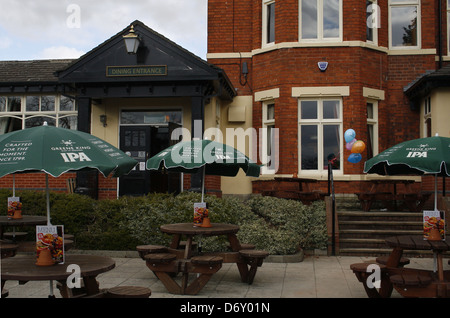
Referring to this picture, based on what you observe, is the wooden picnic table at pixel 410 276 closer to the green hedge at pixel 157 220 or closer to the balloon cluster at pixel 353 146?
the green hedge at pixel 157 220

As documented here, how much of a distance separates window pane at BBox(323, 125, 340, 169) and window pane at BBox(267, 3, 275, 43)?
10.0ft

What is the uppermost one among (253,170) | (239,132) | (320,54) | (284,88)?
(320,54)

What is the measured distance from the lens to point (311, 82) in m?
13.6

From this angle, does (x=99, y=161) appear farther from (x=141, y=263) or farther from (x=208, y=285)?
(x=141, y=263)

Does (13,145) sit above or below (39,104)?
below

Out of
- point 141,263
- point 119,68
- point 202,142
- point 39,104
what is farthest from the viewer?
point 39,104

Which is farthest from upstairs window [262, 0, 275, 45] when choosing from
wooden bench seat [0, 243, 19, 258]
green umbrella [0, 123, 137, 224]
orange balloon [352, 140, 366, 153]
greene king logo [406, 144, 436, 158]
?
green umbrella [0, 123, 137, 224]

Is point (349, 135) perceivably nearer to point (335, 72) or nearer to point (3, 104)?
point (335, 72)

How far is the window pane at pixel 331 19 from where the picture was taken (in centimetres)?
1384

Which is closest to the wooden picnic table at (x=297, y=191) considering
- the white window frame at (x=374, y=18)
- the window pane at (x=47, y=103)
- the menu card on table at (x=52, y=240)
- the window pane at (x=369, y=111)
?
the window pane at (x=369, y=111)

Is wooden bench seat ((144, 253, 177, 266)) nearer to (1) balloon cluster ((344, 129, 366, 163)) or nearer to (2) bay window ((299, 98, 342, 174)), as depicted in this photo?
(1) balloon cluster ((344, 129, 366, 163))
